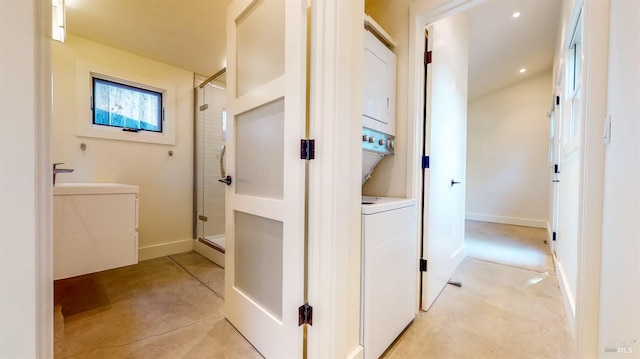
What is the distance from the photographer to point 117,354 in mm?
1282

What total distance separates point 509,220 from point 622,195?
16.1ft

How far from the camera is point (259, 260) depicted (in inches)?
53.9

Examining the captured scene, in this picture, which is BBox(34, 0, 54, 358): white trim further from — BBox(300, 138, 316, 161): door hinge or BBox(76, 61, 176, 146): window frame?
BBox(76, 61, 176, 146): window frame

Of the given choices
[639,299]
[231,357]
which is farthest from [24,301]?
[639,299]

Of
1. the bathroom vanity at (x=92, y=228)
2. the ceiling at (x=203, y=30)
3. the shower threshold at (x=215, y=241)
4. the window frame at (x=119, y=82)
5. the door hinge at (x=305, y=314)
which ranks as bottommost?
the shower threshold at (x=215, y=241)

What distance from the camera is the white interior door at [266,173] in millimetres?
1093

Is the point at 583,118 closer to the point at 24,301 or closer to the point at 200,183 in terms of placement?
the point at 24,301

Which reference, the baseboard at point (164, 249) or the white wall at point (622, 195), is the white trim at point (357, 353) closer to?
the white wall at point (622, 195)

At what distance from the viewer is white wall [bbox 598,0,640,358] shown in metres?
0.79

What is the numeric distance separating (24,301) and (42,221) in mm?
161

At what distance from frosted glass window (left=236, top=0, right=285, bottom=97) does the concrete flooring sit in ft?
4.82

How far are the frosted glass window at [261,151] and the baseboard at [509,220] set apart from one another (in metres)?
5.36

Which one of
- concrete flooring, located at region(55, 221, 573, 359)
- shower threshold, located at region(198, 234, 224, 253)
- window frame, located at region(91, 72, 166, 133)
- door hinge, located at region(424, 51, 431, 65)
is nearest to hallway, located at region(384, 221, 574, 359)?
concrete flooring, located at region(55, 221, 573, 359)

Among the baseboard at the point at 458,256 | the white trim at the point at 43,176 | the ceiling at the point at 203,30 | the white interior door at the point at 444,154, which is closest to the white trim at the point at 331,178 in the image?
the white trim at the point at 43,176
